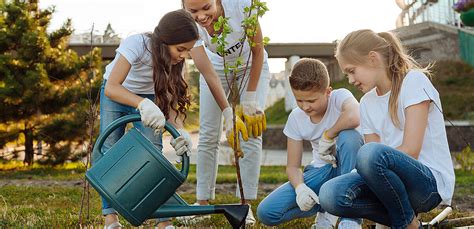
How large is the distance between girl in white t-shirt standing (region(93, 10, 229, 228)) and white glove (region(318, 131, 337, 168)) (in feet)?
1.93

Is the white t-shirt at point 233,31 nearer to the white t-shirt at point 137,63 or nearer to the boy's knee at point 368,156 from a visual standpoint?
the white t-shirt at point 137,63

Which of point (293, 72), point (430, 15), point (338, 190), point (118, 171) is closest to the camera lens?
point (118, 171)

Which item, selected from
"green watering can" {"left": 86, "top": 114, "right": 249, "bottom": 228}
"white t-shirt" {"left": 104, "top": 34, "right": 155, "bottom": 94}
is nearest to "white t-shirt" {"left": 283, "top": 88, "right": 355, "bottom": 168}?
"white t-shirt" {"left": 104, "top": 34, "right": 155, "bottom": 94}

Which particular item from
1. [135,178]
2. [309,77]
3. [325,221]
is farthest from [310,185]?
[135,178]

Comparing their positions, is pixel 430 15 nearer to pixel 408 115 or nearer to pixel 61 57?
pixel 61 57

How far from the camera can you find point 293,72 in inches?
110

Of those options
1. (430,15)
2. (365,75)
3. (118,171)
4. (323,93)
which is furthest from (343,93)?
(430,15)

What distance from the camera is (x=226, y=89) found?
3609 mm

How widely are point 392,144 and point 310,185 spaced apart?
562 mm

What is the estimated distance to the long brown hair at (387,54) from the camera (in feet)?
8.14

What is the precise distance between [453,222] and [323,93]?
806mm

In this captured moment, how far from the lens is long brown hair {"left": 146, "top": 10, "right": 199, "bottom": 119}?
2611 mm

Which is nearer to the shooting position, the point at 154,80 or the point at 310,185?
the point at 154,80

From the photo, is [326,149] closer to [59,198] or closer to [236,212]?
[236,212]
